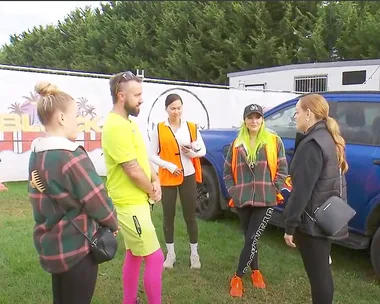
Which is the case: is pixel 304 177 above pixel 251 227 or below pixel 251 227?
above

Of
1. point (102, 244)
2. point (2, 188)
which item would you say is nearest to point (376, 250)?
point (102, 244)

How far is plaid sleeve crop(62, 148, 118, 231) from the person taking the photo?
2.14 meters

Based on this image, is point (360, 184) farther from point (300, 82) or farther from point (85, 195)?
point (300, 82)

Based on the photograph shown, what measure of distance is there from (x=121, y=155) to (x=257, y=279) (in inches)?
80.1

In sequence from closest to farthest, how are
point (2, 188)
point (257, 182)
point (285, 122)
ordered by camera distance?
point (257, 182), point (285, 122), point (2, 188)

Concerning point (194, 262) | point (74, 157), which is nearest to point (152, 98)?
point (194, 262)

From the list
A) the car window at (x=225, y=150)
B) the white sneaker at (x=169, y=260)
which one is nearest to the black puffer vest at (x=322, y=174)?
the white sneaker at (x=169, y=260)

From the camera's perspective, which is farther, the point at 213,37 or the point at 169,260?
the point at 213,37

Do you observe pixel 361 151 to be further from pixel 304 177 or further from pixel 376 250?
pixel 304 177

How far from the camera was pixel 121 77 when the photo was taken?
9.51 ft

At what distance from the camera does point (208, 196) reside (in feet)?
→ 19.9

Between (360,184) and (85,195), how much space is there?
300 centimetres

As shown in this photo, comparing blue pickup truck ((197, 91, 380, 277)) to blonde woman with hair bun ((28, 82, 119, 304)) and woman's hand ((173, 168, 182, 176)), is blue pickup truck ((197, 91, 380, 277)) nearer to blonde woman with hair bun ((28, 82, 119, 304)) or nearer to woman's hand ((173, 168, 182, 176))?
woman's hand ((173, 168, 182, 176))

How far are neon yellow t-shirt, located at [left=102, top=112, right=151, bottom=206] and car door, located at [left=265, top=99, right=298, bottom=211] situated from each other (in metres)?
2.47
